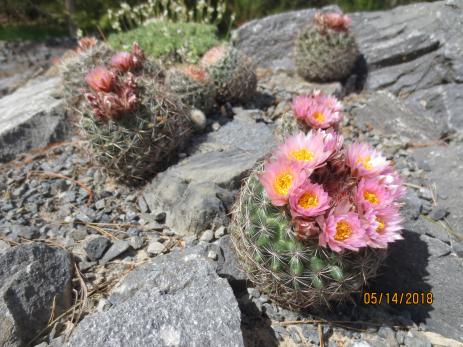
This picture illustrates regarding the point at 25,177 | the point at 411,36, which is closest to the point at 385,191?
the point at 25,177

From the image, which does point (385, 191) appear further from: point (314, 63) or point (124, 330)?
point (314, 63)

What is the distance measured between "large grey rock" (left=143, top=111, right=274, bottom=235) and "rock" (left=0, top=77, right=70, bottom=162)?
181cm

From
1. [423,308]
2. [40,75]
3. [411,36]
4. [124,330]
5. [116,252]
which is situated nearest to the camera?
[124,330]

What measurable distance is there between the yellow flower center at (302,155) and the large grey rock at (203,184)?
3.30 ft

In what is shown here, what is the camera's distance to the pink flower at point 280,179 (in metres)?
1.94

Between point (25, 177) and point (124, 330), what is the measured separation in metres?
2.55

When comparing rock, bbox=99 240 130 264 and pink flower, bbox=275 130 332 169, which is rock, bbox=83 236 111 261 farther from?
pink flower, bbox=275 130 332 169

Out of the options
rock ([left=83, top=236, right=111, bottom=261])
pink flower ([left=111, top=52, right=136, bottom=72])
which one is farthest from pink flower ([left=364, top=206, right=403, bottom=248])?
pink flower ([left=111, top=52, right=136, bottom=72])

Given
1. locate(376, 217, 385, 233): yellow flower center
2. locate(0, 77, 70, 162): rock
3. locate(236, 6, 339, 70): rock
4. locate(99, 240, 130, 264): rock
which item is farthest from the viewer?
locate(236, 6, 339, 70): rock


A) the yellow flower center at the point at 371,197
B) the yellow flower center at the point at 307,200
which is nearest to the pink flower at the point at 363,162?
the yellow flower center at the point at 371,197

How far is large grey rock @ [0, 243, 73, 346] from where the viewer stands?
7.14ft

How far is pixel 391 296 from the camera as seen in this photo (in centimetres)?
265

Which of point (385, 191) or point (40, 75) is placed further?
point (40, 75)

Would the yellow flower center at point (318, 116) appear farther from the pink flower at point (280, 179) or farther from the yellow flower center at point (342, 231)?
the yellow flower center at point (342, 231)
